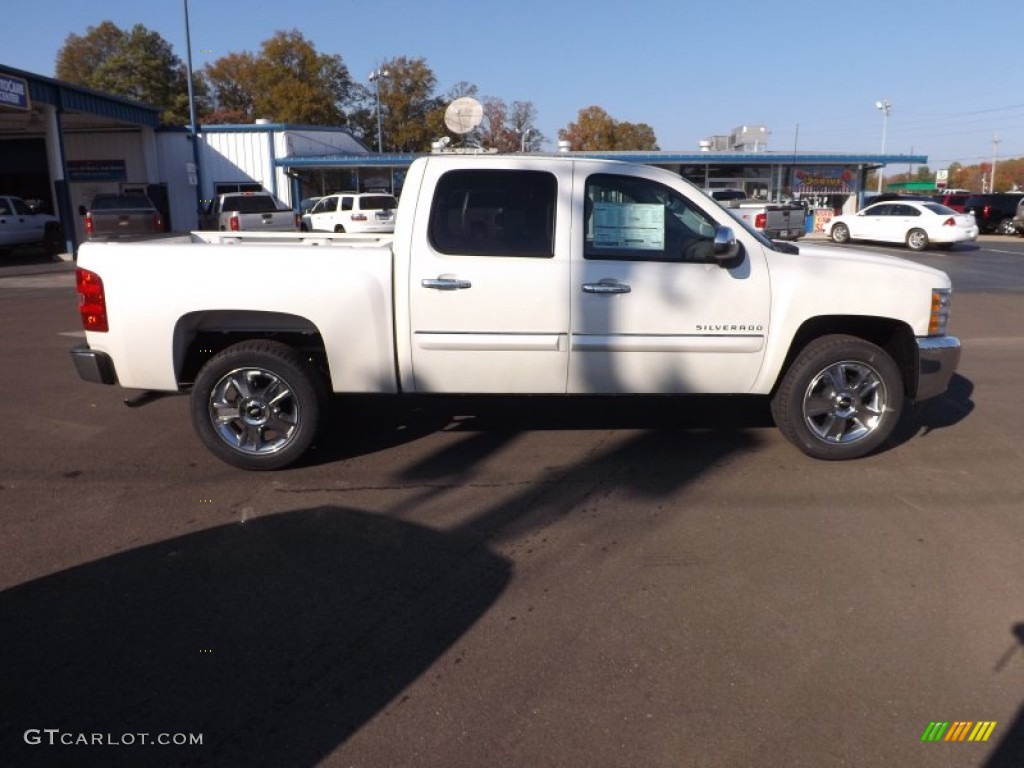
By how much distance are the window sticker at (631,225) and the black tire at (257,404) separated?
209cm

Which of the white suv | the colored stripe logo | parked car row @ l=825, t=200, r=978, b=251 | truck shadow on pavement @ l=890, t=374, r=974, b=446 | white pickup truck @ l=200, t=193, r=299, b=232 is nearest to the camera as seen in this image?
the colored stripe logo

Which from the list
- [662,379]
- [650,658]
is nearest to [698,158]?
[662,379]

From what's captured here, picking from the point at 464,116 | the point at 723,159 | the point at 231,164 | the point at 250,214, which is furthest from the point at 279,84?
the point at 464,116

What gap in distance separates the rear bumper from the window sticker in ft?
10.6

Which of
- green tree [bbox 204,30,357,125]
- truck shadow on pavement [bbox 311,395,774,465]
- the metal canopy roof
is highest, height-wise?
green tree [bbox 204,30,357,125]

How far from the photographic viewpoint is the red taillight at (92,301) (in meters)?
5.45

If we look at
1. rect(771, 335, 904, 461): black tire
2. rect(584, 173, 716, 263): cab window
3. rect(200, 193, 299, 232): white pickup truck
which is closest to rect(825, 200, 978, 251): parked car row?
rect(200, 193, 299, 232): white pickup truck

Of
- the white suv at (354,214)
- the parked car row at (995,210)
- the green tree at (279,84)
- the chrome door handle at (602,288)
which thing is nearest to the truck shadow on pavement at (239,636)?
the chrome door handle at (602,288)

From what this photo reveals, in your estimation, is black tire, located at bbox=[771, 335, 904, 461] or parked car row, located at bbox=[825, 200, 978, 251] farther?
parked car row, located at bbox=[825, 200, 978, 251]

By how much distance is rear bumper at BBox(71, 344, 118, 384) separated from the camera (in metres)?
5.55

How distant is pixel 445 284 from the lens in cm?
535

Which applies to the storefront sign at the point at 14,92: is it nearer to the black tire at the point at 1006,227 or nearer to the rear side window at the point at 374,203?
the rear side window at the point at 374,203

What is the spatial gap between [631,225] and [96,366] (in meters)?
3.52

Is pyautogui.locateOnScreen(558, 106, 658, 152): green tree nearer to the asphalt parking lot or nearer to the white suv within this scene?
the white suv
